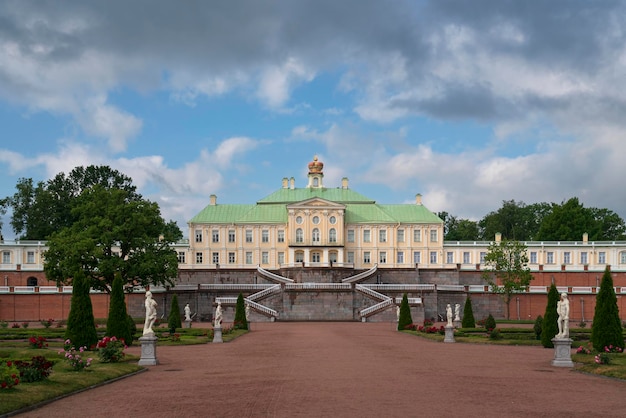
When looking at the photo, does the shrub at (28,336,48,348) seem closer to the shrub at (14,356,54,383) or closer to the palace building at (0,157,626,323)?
the shrub at (14,356,54,383)

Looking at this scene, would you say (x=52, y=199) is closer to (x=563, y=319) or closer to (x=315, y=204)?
(x=315, y=204)

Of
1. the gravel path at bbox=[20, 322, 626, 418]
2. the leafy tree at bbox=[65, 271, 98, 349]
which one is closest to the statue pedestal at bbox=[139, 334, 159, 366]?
the gravel path at bbox=[20, 322, 626, 418]

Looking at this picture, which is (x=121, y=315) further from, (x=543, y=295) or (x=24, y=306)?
(x=543, y=295)

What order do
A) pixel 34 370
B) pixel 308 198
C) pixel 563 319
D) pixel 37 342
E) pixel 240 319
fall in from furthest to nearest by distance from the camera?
pixel 308 198 → pixel 240 319 → pixel 37 342 → pixel 563 319 → pixel 34 370

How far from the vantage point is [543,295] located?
81562 millimetres

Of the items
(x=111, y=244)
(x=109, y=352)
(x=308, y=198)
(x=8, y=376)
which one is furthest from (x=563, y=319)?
(x=308, y=198)

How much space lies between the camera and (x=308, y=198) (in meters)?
92.4

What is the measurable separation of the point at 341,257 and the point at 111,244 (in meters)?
34.8

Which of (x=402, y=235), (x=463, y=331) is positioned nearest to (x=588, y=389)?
(x=463, y=331)

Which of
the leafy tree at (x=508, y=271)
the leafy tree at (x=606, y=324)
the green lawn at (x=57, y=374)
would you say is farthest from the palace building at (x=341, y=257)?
the leafy tree at (x=606, y=324)

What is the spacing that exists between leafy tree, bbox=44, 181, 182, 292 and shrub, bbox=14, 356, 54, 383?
38261mm

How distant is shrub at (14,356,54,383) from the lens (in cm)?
2170

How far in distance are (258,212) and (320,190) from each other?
29.5 feet


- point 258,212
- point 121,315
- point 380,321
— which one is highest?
point 258,212
